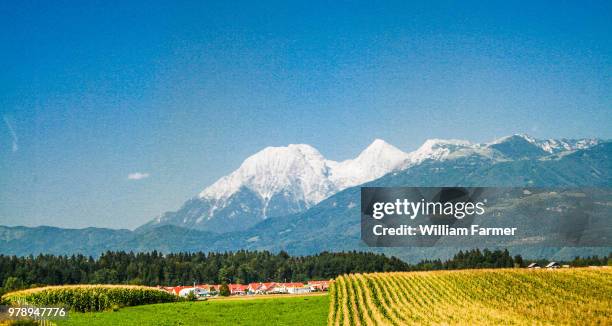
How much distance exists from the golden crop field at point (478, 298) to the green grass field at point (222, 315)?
2508mm

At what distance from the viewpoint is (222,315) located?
69.4 meters

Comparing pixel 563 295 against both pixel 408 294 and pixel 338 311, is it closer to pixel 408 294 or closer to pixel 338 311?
pixel 408 294

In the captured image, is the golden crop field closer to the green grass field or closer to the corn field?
the green grass field

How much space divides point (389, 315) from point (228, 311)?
20974 mm

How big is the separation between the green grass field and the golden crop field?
251 centimetres

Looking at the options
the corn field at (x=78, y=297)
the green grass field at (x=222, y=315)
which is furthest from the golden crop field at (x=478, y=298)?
the corn field at (x=78, y=297)

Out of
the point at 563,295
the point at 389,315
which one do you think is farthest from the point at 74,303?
the point at 563,295

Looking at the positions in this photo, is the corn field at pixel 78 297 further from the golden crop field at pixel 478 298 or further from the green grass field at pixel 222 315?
the golden crop field at pixel 478 298

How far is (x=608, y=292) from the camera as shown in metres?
70.8

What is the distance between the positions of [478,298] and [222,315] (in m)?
24.3

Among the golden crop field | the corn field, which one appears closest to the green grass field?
the golden crop field

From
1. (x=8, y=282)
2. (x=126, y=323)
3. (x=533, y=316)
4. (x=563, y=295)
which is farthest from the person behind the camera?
(x=8, y=282)

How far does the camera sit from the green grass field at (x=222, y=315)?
62531 millimetres

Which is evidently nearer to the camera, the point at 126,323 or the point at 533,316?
the point at 533,316
